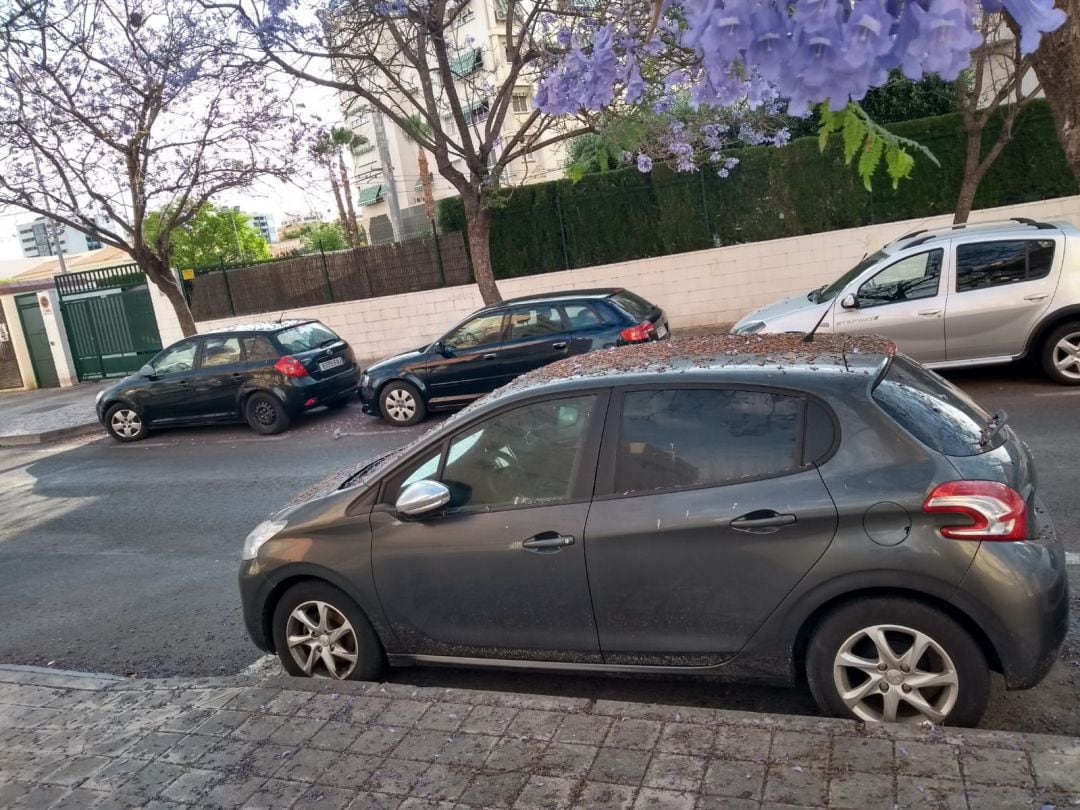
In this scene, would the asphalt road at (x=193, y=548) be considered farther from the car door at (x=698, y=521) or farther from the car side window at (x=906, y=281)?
the car side window at (x=906, y=281)

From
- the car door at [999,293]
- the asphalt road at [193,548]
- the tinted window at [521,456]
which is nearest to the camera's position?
the tinted window at [521,456]

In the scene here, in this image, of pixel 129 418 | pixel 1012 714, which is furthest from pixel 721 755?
pixel 129 418

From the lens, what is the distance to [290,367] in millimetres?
12117

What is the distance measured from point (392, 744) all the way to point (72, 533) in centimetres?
667

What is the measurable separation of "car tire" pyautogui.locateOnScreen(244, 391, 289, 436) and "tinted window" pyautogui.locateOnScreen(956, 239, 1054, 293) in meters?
8.71

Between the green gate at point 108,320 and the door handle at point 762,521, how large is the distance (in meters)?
19.8

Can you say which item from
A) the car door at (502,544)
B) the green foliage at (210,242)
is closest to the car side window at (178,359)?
the car door at (502,544)

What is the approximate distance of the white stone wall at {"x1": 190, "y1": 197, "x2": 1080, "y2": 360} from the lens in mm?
15680

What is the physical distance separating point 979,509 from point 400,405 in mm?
8936

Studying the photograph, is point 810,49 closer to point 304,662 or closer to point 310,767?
point 310,767

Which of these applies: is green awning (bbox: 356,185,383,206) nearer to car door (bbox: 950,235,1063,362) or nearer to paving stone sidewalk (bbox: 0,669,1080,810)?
car door (bbox: 950,235,1063,362)

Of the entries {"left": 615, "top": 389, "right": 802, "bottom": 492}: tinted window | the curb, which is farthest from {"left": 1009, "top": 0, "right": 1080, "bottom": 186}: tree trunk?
the curb

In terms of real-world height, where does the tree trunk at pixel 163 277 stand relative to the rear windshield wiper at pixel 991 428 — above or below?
above

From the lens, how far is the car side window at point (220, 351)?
493 inches
